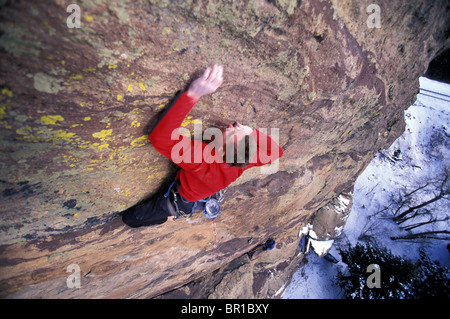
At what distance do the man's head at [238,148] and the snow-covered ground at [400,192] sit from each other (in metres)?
7.88

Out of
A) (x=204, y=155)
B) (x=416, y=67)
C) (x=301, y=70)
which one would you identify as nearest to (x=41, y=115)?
(x=204, y=155)

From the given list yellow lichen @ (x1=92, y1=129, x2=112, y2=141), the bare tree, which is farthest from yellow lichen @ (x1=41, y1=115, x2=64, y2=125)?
the bare tree

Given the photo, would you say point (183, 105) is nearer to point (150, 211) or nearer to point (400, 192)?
point (150, 211)

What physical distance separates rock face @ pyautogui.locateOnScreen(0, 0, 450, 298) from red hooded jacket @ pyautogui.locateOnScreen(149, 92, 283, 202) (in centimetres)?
15

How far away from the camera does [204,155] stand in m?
1.96

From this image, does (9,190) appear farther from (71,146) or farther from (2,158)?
(71,146)

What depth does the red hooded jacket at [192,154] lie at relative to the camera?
152 cm

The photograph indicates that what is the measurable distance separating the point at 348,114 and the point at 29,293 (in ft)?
14.8

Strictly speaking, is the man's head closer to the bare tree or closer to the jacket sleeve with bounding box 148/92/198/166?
the jacket sleeve with bounding box 148/92/198/166

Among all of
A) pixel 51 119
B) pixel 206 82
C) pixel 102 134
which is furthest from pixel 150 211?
pixel 206 82

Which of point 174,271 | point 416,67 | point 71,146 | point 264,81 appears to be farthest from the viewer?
point 174,271

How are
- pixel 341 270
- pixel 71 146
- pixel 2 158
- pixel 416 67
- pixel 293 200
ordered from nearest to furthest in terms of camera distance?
pixel 2 158, pixel 71 146, pixel 416 67, pixel 293 200, pixel 341 270

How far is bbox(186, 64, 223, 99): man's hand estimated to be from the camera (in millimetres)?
1497
